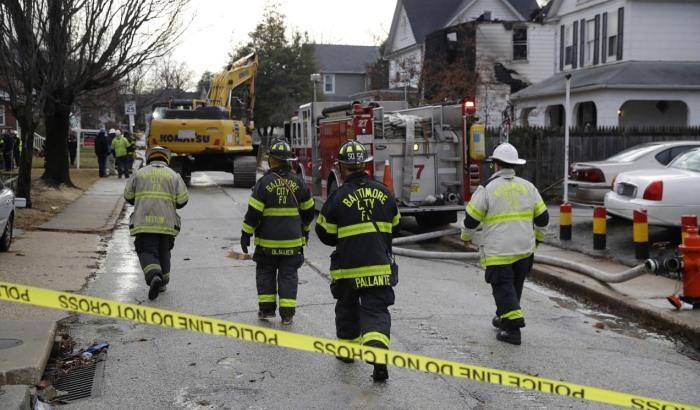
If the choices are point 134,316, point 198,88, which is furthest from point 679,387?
point 198,88

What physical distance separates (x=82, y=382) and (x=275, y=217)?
7.66 feet

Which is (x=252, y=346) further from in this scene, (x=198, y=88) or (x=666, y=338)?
(x=198, y=88)


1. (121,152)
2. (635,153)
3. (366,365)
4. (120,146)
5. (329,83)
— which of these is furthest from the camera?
(329,83)

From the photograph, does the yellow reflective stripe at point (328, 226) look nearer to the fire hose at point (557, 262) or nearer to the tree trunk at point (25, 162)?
the fire hose at point (557, 262)

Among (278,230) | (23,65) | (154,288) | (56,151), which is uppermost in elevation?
(23,65)

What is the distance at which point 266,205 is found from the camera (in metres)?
7.38

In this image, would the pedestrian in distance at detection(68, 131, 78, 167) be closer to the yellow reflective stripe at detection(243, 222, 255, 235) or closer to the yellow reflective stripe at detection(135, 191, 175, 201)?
the yellow reflective stripe at detection(135, 191, 175, 201)

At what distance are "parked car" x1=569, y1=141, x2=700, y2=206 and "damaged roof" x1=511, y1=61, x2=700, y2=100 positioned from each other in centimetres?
1126

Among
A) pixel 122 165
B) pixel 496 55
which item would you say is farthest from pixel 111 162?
pixel 496 55

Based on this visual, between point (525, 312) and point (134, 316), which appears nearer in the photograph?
point (134, 316)

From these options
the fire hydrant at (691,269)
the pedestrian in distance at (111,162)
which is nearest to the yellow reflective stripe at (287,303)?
the fire hydrant at (691,269)

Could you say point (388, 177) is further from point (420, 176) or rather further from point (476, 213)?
point (476, 213)

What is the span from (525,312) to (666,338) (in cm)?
146

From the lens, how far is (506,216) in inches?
272
